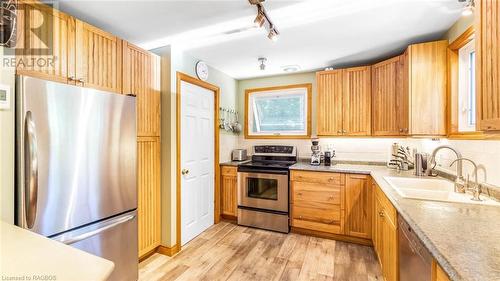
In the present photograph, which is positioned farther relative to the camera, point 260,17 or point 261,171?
point 261,171

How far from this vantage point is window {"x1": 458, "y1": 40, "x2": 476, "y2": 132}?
6.28ft

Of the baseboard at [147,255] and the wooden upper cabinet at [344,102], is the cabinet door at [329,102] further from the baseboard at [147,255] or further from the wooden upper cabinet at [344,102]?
the baseboard at [147,255]

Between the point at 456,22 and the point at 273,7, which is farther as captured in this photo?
the point at 456,22

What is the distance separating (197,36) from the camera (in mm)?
2307

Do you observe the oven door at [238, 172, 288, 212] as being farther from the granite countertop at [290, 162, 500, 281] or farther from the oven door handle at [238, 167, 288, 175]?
the granite countertop at [290, 162, 500, 281]

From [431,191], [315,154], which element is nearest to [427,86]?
[431,191]

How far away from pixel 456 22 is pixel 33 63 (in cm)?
348

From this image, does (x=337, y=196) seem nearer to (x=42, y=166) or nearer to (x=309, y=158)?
(x=309, y=158)

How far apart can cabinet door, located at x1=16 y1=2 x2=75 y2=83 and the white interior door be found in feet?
3.84

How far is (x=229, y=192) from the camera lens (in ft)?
11.3

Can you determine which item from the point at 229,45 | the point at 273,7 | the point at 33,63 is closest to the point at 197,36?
the point at 229,45

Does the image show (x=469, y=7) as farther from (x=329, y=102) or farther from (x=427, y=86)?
(x=329, y=102)

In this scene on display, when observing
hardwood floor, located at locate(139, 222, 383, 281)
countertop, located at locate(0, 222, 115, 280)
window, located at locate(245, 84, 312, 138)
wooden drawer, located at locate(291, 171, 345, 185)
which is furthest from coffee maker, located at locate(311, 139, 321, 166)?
countertop, located at locate(0, 222, 115, 280)

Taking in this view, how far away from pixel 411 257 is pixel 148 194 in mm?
2299
